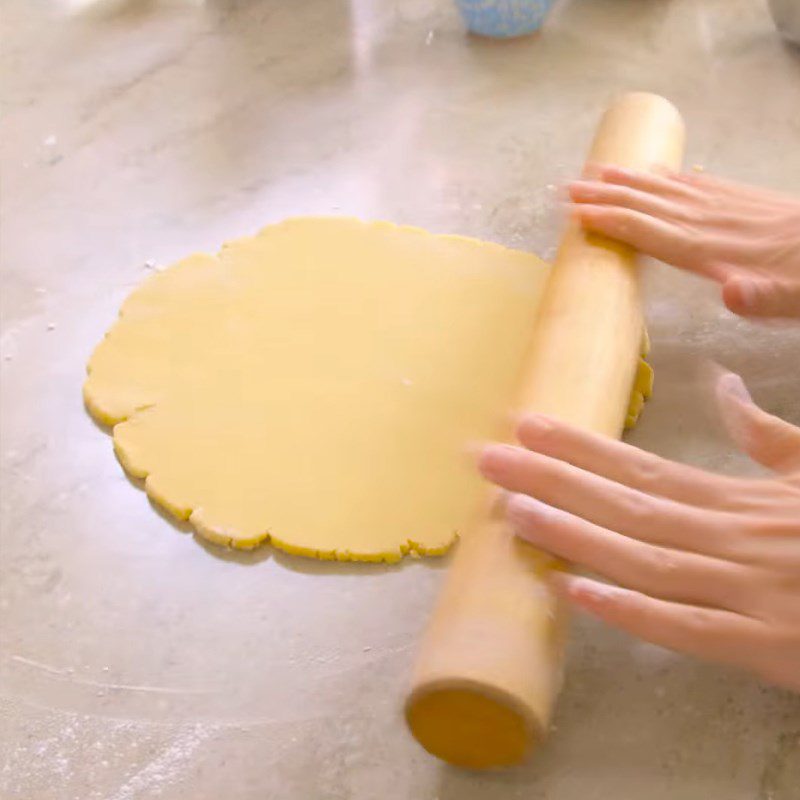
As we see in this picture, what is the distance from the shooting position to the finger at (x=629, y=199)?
1.30 metres

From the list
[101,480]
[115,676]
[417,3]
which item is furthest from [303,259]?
[417,3]

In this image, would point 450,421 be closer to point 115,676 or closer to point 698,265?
point 698,265

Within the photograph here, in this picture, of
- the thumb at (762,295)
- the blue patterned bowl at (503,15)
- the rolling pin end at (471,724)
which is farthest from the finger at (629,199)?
the blue patterned bowl at (503,15)

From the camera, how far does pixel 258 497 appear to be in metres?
1.21

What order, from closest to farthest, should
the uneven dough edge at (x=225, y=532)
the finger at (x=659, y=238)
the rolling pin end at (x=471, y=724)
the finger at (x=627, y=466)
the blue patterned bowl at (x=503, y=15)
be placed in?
1. the rolling pin end at (x=471, y=724)
2. the finger at (x=627, y=466)
3. the uneven dough edge at (x=225, y=532)
4. the finger at (x=659, y=238)
5. the blue patterned bowl at (x=503, y=15)

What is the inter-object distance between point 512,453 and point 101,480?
1.95ft

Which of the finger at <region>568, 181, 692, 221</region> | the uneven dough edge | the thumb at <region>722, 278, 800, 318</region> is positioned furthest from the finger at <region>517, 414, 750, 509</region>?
the finger at <region>568, 181, 692, 221</region>

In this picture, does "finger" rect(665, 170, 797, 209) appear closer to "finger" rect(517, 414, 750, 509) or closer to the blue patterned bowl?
"finger" rect(517, 414, 750, 509)

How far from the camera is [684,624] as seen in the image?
0.84 meters

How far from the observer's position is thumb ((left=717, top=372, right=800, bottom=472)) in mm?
975

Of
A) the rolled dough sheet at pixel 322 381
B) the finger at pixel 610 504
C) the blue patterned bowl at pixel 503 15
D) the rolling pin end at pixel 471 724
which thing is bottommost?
the rolled dough sheet at pixel 322 381

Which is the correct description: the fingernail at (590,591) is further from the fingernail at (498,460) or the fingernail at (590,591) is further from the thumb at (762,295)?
the thumb at (762,295)

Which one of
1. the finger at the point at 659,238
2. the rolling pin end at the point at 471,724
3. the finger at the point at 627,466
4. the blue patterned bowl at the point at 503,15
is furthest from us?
the blue patterned bowl at the point at 503,15

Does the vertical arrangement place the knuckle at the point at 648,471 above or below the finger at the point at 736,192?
above
